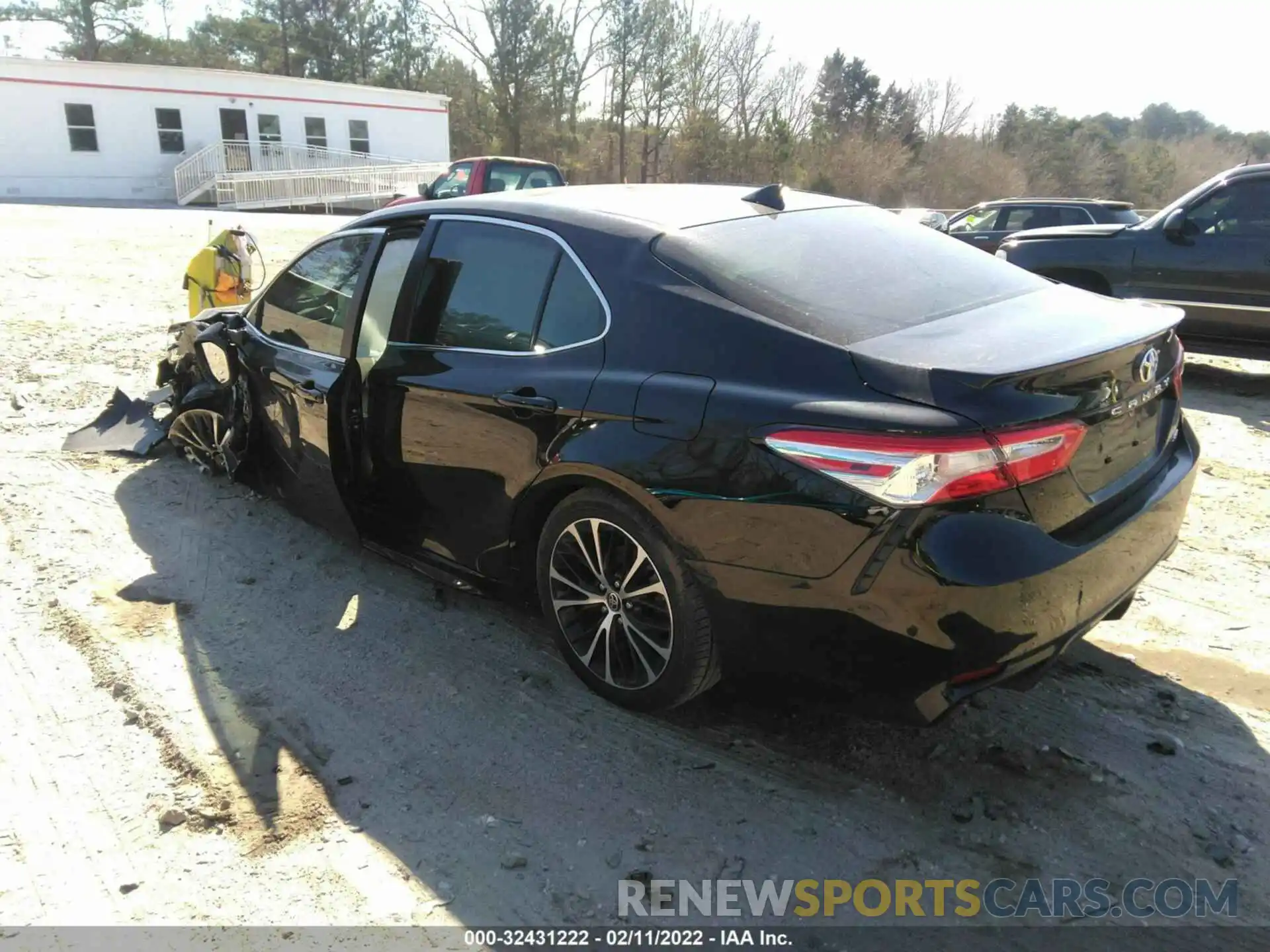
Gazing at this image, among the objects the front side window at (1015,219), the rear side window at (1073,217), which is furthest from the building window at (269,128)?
the rear side window at (1073,217)

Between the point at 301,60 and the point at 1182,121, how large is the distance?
318 ft

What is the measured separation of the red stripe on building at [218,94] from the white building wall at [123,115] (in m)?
0.02

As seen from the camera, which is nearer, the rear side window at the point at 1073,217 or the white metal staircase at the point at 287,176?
the rear side window at the point at 1073,217

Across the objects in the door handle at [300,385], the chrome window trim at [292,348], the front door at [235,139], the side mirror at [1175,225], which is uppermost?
the front door at [235,139]

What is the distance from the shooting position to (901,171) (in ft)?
159

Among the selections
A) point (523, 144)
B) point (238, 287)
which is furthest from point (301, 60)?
point (238, 287)

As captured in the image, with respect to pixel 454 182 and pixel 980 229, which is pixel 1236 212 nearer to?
pixel 980 229

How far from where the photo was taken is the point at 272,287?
4.63 meters

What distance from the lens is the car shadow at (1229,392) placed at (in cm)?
708

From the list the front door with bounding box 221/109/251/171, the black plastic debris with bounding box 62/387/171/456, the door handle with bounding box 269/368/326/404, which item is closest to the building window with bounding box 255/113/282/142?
the front door with bounding box 221/109/251/171

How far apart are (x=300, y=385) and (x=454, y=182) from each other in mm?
12537

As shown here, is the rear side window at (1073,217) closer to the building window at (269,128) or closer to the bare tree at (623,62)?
the building window at (269,128)

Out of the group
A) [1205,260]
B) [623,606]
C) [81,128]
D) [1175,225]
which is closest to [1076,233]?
[1175,225]

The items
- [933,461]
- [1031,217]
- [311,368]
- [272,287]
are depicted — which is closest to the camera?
[933,461]
